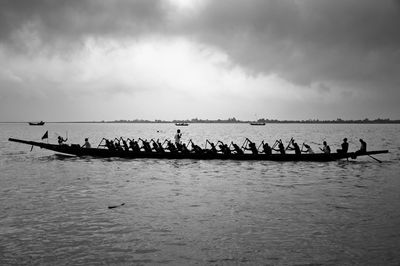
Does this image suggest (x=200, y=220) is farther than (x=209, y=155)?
No

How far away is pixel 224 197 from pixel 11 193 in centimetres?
1069

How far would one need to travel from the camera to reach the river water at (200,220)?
9.06m

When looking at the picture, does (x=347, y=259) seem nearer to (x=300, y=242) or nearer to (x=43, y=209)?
(x=300, y=242)

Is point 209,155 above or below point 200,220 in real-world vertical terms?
above

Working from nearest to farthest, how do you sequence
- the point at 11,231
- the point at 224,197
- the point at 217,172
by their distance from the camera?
the point at 11,231 → the point at 224,197 → the point at 217,172

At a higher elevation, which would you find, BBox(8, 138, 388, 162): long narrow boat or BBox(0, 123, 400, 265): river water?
BBox(8, 138, 388, 162): long narrow boat

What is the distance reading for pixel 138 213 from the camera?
13.3 meters

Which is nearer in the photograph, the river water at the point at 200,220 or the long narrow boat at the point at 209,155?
the river water at the point at 200,220

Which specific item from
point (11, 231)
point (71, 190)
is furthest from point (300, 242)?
point (71, 190)

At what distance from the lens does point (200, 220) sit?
490 inches

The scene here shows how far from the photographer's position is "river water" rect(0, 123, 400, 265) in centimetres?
906

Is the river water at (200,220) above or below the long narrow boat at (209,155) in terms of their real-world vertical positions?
below

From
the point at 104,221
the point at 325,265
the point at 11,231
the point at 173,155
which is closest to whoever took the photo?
the point at 325,265

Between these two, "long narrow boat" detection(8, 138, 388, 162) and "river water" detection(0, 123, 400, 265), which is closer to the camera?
"river water" detection(0, 123, 400, 265)
